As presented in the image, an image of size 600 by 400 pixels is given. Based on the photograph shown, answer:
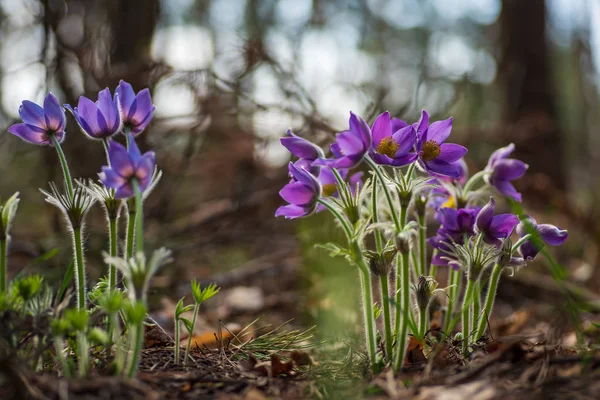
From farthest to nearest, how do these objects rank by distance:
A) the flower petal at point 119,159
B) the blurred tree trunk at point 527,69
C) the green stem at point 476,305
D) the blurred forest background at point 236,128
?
1. the blurred tree trunk at point 527,69
2. the blurred forest background at point 236,128
3. the green stem at point 476,305
4. the flower petal at point 119,159

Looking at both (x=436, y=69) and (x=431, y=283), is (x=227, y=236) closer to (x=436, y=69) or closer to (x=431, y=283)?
(x=431, y=283)

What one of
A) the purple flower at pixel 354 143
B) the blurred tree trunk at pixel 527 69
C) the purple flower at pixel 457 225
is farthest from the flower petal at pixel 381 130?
the blurred tree trunk at pixel 527 69

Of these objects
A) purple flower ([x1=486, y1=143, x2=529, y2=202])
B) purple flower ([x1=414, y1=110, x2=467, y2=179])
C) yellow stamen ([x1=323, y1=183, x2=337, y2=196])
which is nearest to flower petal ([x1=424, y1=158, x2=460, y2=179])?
purple flower ([x1=414, y1=110, x2=467, y2=179])

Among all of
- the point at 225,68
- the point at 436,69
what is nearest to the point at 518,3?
the point at 436,69

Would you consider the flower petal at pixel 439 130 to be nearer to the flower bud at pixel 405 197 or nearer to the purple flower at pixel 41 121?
the flower bud at pixel 405 197

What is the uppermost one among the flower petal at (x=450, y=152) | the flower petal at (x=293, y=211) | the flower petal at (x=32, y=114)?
the flower petal at (x=32, y=114)

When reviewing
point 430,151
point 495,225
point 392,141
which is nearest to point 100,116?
point 392,141
